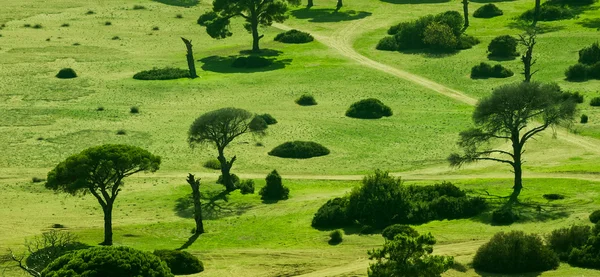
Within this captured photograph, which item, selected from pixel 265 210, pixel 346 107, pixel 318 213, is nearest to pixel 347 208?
pixel 318 213

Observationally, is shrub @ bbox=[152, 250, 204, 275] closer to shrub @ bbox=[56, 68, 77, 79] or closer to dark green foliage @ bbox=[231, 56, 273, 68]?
shrub @ bbox=[56, 68, 77, 79]

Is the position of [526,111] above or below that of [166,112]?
above

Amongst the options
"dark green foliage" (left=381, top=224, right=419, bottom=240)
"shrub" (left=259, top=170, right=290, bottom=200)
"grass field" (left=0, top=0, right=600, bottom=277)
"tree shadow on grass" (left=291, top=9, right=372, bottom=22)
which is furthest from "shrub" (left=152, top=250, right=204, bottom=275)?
"tree shadow on grass" (left=291, top=9, right=372, bottom=22)

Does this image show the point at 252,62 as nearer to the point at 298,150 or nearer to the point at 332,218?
the point at 298,150

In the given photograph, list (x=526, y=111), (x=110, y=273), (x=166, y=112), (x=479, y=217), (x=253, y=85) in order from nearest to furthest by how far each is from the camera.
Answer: (x=110, y=273)
(x=479, y=217)
(x=526, y=111)
(x=166, y=112)
(x=253, y=85)

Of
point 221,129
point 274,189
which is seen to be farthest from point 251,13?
point 274,189

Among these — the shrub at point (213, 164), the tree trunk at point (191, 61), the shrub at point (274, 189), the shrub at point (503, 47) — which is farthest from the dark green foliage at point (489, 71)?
the shrub at point (274, 189)

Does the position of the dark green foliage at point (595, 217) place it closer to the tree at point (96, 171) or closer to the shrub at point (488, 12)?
the tree at point (96, 171)

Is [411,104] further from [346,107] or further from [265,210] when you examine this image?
[265,210]
